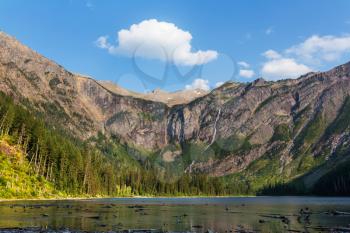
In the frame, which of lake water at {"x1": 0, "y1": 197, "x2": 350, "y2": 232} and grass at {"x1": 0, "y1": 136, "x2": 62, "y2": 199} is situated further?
grass at {"x1": 0, "y1": 136, "x2": 62, "y2": 199}

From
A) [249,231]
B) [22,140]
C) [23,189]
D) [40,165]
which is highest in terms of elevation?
[22,140]

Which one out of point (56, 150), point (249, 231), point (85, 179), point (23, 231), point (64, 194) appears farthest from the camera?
point (85, 179)

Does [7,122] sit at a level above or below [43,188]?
above

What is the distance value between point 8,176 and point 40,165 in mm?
30257

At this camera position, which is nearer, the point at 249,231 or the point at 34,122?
the point at 249,231

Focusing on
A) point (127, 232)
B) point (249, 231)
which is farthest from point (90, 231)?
point (249, 231)

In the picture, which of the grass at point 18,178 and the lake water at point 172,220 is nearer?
the lake water at point 172,220

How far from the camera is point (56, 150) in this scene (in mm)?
177375

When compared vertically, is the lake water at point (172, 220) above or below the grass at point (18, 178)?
below

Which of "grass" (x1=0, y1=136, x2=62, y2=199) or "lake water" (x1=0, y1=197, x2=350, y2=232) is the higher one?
"grass" (x1=0, y1=136, x2=62, y2=199)

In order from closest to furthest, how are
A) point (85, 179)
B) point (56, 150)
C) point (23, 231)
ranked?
point (23, 231) → point (56, 150) → point (85, 179)

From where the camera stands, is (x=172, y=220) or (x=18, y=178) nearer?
(x=172, y=220)

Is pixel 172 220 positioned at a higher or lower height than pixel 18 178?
lower

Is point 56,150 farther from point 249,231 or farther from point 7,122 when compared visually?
point 249,231
